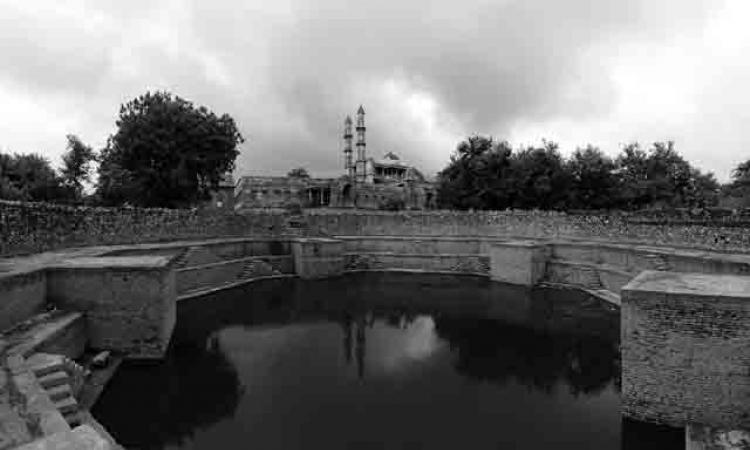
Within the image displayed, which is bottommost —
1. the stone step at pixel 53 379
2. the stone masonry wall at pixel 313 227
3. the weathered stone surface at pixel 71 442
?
the stone step at pixel 53 379

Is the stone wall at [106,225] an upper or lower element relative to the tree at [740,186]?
lower

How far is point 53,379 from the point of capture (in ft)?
17.0

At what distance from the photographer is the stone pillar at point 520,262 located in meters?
15.3

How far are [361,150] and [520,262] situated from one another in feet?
118

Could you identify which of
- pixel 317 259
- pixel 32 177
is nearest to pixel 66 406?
pixel 317 259

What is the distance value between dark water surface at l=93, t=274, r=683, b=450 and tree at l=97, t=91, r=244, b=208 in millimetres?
10897

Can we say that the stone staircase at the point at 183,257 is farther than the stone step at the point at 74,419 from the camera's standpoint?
Yes

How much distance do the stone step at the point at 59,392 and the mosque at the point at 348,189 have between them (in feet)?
114

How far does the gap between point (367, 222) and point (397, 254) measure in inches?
168

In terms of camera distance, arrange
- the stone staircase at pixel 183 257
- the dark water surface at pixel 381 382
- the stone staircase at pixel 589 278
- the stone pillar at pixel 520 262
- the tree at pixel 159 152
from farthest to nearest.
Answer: the tree at pixel 159 152, the stone pillar at pixel 520 262, the stone staircase at pixel 589 278, the stone staircase at pixel 183 257, the dark water surface at pixel 381 382

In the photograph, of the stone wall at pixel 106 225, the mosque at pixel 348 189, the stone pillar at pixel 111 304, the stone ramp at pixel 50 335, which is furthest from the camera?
the mosque at pixel 348 189

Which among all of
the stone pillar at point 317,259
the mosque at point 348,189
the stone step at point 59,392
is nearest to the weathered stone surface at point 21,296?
the stone step at point 59,392

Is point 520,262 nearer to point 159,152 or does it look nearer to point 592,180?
point 592,180

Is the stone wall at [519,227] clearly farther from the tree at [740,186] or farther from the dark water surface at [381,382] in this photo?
the tree at [740,186]
